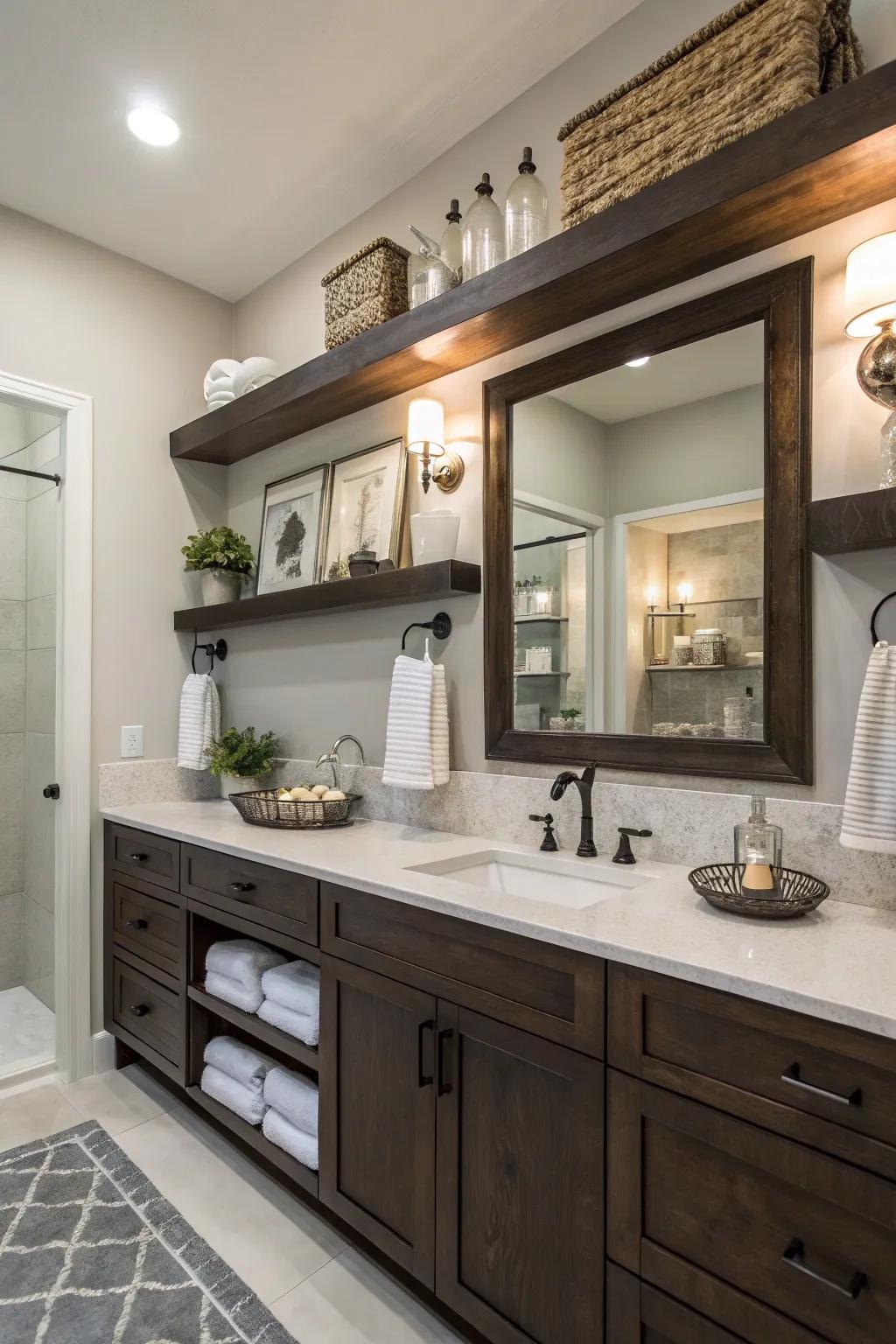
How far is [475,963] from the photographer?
138 centimetres

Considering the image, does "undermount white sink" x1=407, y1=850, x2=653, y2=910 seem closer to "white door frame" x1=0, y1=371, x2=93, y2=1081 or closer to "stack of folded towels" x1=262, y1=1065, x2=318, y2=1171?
"stack of folded towels" x1=262, y1=1065, x2=318, y2=1171

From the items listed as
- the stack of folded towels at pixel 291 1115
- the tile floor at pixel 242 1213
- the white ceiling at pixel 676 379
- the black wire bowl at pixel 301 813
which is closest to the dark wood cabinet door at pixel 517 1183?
the tile floor at pixel 242 1213

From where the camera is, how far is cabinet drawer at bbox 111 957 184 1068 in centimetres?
224

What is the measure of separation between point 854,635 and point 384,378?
1475 millimetres

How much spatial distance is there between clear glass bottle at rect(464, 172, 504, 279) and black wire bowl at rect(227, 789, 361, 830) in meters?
1.47

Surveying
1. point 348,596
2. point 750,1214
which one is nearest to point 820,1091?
point 750,1214

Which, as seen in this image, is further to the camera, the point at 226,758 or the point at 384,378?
the point at 226,758

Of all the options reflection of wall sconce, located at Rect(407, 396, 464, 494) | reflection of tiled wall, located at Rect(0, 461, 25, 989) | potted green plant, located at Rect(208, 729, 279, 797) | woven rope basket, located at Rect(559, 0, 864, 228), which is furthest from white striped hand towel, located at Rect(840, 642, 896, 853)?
reflection of tiled wall, located at Rect(0, 461, 25, 989)

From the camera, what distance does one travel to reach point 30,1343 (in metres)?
1.48

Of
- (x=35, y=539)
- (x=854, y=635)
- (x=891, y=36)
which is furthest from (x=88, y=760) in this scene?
(x=891, y=36)

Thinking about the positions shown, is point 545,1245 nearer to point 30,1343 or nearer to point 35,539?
point 30,1343

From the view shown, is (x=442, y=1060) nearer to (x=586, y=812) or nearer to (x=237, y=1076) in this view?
(x=586, y=812)

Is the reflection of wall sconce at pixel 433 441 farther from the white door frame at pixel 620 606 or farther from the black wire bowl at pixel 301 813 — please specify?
the black wire bowl at pixel 301 813

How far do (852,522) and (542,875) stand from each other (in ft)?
3.33
